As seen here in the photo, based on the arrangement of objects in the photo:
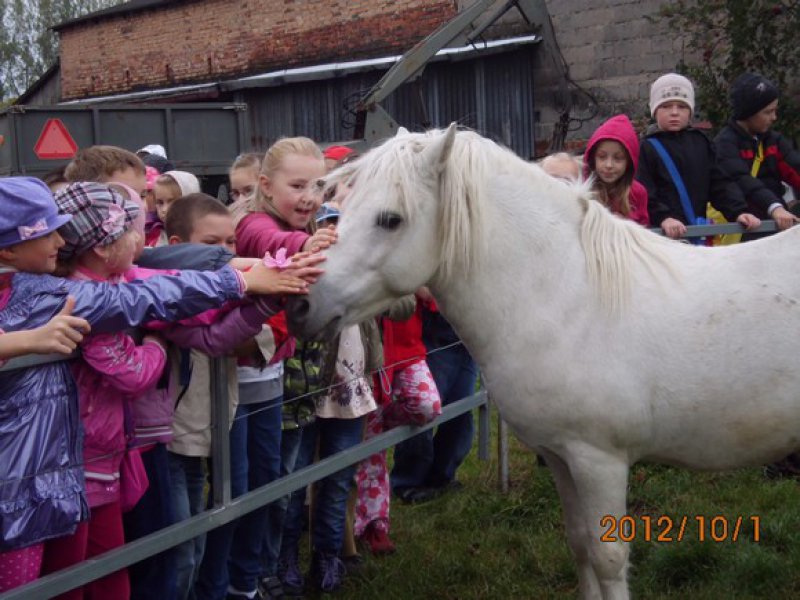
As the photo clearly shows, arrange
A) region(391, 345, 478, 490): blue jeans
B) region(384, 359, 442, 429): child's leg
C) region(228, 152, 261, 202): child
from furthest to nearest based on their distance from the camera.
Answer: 1. region(391, 345, 478, 490): blue jeans
2. region(228, 152, 261, 202): child
3. region(384, 359, 442, 429): child's leg

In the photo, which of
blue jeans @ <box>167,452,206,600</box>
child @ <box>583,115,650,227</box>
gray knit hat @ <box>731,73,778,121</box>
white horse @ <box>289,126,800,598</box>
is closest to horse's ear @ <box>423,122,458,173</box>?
white horse @ <box>289,126,800,598</box>

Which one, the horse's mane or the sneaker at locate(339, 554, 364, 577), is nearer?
the horse's mane

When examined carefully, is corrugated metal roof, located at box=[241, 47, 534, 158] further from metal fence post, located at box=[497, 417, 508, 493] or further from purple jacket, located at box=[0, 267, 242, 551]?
purple jacket, located at box=[0, 267, 242, 551]

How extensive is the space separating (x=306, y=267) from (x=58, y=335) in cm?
76

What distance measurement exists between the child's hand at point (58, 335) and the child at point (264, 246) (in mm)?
1046

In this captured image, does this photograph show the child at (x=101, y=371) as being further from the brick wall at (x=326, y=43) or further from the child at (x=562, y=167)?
the brick wall at (x=326, y=43)

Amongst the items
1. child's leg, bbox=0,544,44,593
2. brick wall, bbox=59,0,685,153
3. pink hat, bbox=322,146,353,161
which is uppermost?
brick wall, bbox=59,0,685,153

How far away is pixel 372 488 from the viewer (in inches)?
163

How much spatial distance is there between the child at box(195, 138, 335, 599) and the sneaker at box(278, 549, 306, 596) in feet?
0.90

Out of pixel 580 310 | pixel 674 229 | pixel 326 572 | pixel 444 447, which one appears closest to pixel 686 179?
pixel 674 229

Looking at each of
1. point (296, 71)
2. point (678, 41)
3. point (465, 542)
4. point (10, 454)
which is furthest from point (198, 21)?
point (10, 454)

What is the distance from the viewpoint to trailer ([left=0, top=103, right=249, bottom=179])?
395 inches

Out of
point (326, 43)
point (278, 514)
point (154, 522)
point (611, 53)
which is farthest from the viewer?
point (326, 43)

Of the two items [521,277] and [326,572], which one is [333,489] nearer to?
[326,572]
